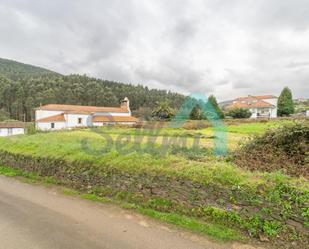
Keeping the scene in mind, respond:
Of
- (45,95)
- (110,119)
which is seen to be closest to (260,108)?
(110,119)

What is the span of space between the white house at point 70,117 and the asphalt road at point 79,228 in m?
40.6

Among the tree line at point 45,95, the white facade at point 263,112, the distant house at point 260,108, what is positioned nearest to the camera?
the distant house at point 260,108

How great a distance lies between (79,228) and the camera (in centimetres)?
474

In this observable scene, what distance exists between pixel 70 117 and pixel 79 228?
45209 millimetres

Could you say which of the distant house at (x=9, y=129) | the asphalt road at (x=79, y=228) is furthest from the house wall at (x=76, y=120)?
the asphalt road at (x=79, y=228)

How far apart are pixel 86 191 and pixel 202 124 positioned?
83.1ft

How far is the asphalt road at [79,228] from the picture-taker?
4.11 m

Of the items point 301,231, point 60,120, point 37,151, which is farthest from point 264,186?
point 60,120

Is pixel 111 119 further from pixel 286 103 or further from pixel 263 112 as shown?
pixel 263 112

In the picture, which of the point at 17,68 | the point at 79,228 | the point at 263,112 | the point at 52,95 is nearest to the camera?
the point at 79,228

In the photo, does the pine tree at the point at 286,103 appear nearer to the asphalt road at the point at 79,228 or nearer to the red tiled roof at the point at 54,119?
the red tiled roof at the point at 54,119

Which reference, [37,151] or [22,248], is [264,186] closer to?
[22,248]

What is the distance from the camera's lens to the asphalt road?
13.5 feet

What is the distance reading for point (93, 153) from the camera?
8.69 m
